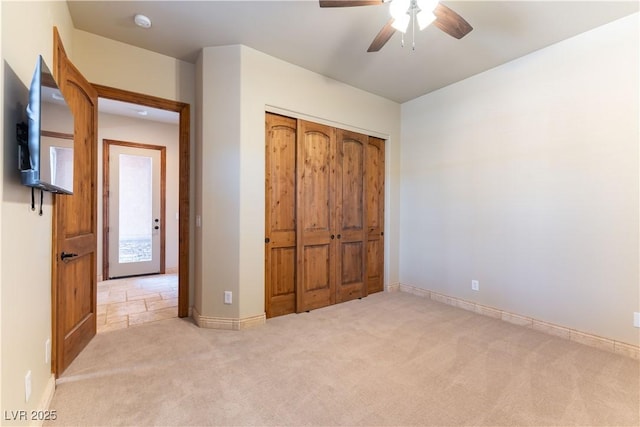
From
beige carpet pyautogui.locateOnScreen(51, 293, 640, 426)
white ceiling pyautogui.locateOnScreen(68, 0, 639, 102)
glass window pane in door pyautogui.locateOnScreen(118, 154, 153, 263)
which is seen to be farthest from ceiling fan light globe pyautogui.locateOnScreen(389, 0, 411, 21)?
glass window pane in door pyautogui.locateOnScreen(118, 154, 153, 263)

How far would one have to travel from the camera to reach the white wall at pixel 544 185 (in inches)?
98.6

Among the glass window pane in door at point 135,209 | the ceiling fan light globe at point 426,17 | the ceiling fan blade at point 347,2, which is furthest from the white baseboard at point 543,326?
the glass window pane in door at point 135,209

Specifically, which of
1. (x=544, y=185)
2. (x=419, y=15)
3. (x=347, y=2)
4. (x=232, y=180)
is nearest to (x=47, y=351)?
(x=232, y=180)

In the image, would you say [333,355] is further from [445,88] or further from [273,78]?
[445,88]

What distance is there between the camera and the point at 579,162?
272cm

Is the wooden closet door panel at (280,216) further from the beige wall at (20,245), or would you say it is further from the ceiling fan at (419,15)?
the beige wall at (20,245)

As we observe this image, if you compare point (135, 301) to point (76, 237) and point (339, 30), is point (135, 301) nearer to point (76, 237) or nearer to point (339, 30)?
point (76, 237)

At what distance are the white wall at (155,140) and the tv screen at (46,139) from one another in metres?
3.69

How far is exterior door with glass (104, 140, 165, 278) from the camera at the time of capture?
197 inches

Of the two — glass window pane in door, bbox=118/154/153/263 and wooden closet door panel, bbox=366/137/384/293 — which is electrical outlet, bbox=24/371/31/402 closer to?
wooden closet door panel, bbox=366/137/384/293

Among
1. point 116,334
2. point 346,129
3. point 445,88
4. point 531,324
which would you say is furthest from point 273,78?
point 531,324

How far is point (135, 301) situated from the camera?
377cm

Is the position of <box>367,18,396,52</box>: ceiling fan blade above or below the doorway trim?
above

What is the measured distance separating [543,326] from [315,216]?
2.69 m
